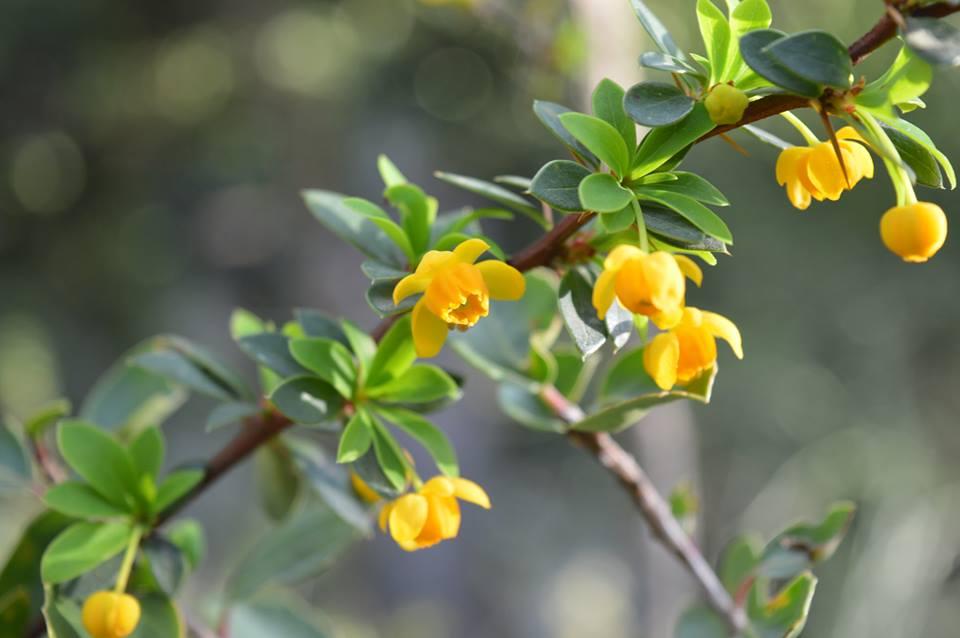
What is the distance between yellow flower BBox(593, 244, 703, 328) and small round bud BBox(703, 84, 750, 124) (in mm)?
48

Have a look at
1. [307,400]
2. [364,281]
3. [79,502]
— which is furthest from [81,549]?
[364,281]

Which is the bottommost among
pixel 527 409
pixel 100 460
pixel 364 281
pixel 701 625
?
pixel 364 281

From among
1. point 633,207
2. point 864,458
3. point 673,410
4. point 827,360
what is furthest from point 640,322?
point 827,360

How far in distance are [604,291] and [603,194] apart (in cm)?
3

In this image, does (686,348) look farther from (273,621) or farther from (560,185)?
(273,621)

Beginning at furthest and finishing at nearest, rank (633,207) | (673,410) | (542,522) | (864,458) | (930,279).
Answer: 1. (542,522)
2. (930,279)
3. (864,458)
4. (673,410)
5. (633,207)

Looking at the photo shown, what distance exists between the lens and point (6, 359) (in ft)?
9.37

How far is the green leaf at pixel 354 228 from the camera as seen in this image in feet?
1.19

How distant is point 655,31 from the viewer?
11.8 inches

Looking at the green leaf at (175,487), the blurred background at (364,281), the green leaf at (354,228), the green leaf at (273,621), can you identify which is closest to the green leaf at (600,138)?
the green leaf at (354,228)

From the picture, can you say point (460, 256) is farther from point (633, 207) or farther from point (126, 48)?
point (126, 48)

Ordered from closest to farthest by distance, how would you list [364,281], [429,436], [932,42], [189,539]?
[932,42]
[429,436]
[189,539]
[364,281]

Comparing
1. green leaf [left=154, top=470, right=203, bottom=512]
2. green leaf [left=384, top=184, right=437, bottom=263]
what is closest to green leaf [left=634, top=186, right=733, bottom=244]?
green leaf [left=384, top=184, right=437, bottom=263]

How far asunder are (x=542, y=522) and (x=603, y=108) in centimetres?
260
